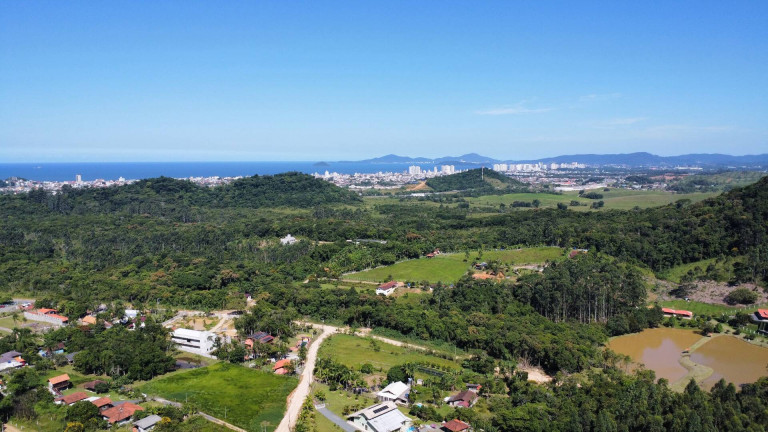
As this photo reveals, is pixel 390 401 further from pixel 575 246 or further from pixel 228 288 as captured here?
pixel 575 246

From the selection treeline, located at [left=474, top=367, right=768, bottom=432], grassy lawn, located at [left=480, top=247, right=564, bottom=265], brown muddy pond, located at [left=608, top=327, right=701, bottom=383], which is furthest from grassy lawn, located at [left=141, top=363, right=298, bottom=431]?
grassy lawn, located at [left=480, top=247, right=564, bottom=265]

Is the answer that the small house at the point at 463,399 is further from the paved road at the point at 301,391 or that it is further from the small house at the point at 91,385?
the small house at the point at 91,385

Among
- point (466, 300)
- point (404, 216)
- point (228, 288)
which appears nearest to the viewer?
point (466, 300)

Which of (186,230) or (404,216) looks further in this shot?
(404,216)

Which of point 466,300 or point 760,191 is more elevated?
point 760,191

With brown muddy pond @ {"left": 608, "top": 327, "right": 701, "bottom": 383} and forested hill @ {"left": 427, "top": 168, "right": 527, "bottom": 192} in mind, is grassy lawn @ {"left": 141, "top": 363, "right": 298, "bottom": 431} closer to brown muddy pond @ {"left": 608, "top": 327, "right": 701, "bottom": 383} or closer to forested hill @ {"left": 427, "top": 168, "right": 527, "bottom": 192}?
brown muddy pond @ {"left": 608, "top": 327, "right": 701, "bottom": 383}

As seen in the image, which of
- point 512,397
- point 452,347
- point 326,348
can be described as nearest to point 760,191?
point 452,347
